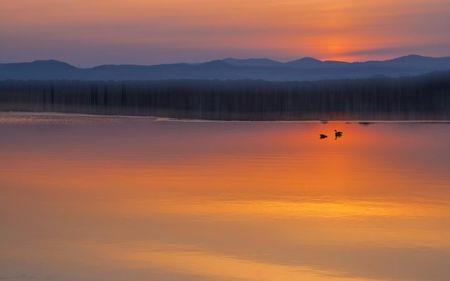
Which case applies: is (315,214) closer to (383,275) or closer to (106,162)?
(383,275)

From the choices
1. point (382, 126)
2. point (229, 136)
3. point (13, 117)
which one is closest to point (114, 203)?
point (229, 136)

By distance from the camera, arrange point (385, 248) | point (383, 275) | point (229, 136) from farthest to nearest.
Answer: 1. point (229, 136)
2. point (385, 248)
3. point (383, 275)

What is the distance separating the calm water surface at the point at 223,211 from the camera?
25.7 feet

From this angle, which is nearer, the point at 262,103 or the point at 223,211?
the point at 223,211

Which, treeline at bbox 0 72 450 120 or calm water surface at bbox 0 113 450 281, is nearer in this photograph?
calm water surface at bbox 0 113 450 281

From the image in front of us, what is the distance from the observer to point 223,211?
1033 cm

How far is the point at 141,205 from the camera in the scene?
10758 mm

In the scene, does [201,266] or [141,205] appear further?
[141,205]

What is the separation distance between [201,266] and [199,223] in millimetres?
1808

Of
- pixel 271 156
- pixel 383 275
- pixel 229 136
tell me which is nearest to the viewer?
pixel 383 275

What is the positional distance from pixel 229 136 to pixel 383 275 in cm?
1355

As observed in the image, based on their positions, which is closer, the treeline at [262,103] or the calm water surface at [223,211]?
the calm water surface at [223,211]

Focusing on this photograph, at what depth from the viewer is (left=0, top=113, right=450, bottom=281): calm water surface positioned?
7.82 metres

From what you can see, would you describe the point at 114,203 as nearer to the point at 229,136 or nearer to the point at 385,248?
the point at 385,248
